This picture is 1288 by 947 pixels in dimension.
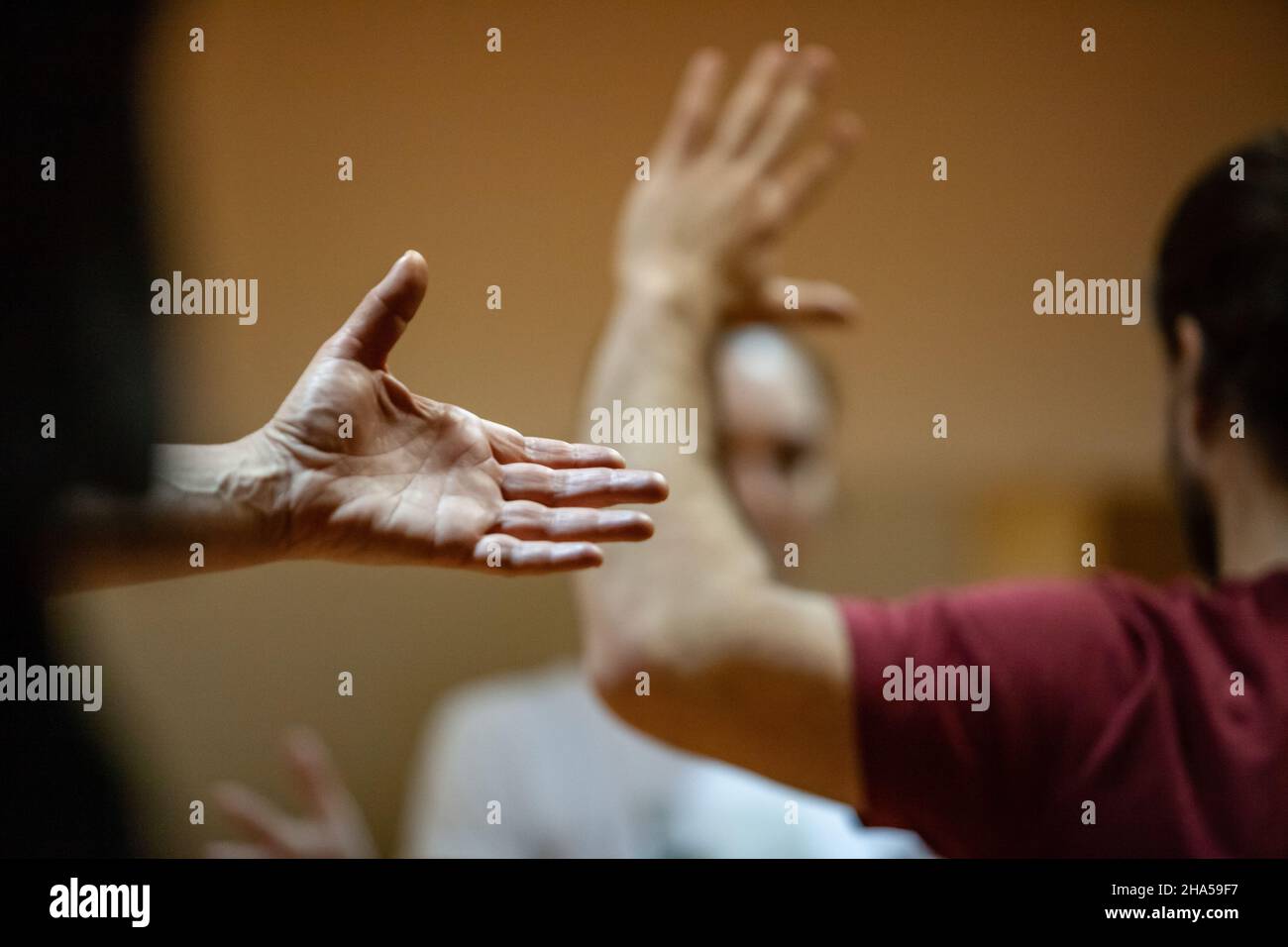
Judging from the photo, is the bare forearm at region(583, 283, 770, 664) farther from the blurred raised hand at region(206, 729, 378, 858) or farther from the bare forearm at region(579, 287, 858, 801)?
the blurred raised hand at region(206, 729, 378, 858)

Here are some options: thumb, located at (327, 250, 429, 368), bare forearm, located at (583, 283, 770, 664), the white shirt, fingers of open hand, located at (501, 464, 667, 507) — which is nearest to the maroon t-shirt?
bare forearm, located at (583, 283, 770, 664)

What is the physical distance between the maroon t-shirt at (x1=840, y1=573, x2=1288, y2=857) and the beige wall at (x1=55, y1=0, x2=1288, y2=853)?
1.51ft

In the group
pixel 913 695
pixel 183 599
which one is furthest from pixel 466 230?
pixel 183 599

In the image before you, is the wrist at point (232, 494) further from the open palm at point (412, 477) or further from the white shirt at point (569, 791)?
the white shirt at point (569, 791)

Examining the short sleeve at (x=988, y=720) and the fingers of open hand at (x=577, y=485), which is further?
the short sleeve at (x=988, y=720)

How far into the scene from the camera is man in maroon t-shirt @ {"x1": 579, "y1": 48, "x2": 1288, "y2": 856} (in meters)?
0.80

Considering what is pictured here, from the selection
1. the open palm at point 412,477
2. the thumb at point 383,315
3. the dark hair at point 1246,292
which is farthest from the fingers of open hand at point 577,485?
the dark hair at point 1246,292

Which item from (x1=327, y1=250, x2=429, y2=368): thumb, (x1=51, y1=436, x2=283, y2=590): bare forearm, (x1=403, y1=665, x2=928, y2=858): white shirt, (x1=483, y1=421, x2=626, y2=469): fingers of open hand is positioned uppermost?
(x1=327, y1=250, x2=429, y2=368): thumb

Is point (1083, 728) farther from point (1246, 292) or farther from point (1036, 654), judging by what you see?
point (1246, 292)

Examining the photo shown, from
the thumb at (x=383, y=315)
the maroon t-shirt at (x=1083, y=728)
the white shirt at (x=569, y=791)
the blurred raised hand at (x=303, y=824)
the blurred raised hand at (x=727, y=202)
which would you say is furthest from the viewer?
the white shirt at (x=569, y=791)

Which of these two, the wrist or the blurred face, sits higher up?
the blurred face

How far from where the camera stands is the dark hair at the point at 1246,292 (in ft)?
2.86

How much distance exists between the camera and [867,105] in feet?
5.89
